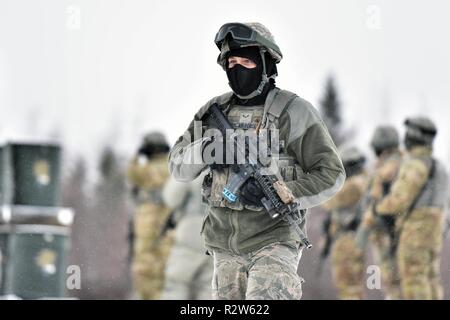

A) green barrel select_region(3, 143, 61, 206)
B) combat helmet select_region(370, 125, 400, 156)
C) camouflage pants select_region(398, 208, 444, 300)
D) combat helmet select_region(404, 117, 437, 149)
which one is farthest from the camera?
combat helmet select_region(370, 125, 400, 156)


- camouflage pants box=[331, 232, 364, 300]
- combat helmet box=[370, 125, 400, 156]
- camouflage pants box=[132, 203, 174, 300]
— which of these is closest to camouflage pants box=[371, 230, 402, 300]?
camouflage pants box=[331, 232, 364, 300]

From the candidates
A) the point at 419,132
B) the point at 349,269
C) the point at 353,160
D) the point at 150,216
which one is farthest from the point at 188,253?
the point at 419,132

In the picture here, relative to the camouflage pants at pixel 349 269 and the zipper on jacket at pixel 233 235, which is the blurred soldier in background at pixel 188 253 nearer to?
the camouflage pants at pixel 349 269

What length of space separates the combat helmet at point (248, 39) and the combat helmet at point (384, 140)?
16.4 feet

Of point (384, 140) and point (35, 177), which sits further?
point (384, 140)

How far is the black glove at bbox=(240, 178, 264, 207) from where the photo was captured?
4562 millimetres

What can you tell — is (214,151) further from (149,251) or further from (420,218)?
(149,251)

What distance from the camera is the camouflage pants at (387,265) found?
29.6ft

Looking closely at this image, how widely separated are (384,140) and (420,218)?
3.92ft

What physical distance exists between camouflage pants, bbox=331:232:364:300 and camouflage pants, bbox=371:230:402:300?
42 centimetres

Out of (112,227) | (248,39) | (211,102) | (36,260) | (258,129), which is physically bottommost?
(112,227)

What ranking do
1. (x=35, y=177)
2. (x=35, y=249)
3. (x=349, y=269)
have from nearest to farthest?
(x=35, y=177) → (x=35, y=249) → (x=349, y=269)

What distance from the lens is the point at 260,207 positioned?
4570mm

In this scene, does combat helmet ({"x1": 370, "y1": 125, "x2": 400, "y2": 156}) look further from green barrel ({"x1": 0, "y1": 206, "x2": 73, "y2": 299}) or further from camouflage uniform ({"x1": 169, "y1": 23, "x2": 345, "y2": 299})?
camouflage uniform ({"x1": 169, "y1": 23, "x2": 345, "y2": 299})
